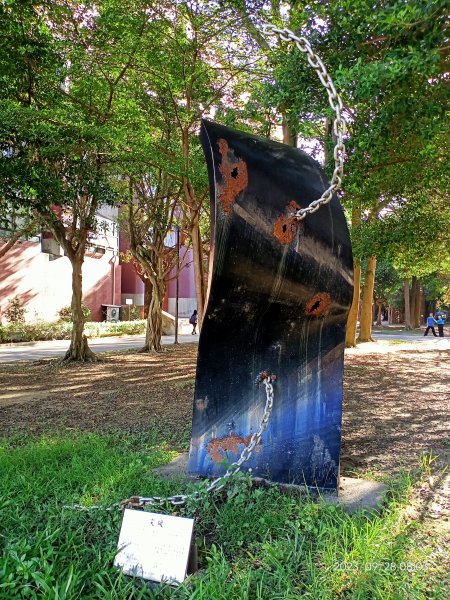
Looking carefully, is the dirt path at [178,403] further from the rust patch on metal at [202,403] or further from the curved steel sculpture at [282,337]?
the rust patch on metal at [202,403]

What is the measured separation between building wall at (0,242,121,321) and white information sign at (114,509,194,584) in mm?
21606

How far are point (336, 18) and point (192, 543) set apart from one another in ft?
19.2

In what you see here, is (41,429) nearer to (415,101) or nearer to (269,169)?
(269,169)

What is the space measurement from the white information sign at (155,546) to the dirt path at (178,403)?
82.2 inches

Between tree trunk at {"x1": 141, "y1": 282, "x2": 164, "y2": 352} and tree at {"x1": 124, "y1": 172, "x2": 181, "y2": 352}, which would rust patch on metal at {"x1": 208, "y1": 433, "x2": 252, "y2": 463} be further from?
tree trunk at {"x1": 141, "y1": 282, "x2": 164, "y2": 352}

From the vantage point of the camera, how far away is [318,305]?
342 cm

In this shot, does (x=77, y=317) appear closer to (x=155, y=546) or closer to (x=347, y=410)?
(x=347, y=410)

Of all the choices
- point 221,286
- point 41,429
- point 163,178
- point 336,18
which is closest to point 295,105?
point 336,18

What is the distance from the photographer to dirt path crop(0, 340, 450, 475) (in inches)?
209

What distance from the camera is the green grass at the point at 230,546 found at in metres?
2.30

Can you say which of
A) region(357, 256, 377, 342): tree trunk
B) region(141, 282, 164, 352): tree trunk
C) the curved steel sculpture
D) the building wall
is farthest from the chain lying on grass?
the building wall

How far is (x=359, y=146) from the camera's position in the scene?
19.8 ft

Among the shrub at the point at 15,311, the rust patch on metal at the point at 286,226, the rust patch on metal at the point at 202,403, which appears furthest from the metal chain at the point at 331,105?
the shrub at the point at 15,311

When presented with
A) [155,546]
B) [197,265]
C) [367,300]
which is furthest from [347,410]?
[367,300]
